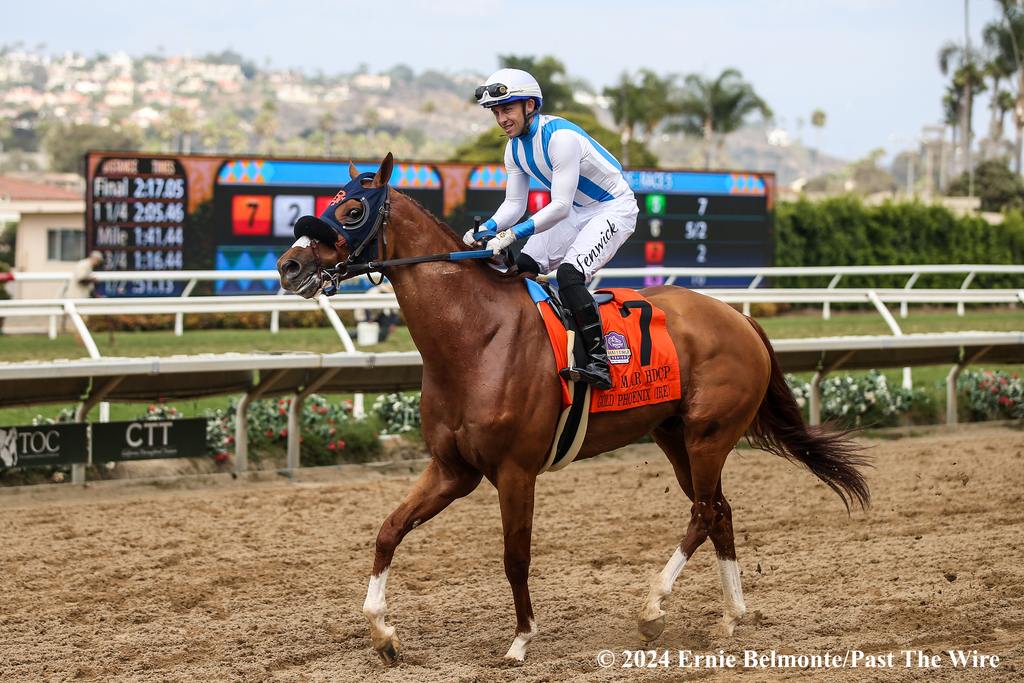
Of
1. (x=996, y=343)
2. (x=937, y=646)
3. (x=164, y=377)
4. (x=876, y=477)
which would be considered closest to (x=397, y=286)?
(x=937, y=646)

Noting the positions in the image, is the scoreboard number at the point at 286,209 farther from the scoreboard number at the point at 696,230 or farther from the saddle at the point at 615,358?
the saddle at the point at 615,358

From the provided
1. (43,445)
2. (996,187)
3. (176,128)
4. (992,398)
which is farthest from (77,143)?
(43,445)

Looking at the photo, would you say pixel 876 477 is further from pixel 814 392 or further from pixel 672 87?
pixel 672 87

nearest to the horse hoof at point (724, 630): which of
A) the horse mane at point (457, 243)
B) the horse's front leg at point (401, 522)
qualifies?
the horse's front leg at point (401, 522)

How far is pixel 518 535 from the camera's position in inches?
177

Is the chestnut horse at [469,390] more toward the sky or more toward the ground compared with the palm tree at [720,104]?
more toward the ground

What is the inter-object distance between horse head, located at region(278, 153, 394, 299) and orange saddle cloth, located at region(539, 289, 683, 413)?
2.46 feet

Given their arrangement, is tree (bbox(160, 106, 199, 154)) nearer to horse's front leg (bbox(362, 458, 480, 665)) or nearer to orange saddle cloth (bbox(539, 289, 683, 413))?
orange saddle cloth (bbox(539, 289, 683, 413))

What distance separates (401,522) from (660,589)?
3.45 feet

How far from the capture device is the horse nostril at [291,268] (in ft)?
13.8

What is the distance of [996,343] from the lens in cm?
1004

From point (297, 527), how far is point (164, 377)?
1.83 m

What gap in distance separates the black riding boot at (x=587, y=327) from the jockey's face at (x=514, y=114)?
600mm

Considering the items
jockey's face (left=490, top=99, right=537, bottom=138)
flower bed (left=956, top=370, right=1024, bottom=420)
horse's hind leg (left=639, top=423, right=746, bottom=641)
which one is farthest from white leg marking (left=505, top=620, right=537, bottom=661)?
flower bed (left=956, top=370, right=1024, bottom=420)
